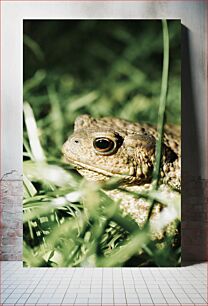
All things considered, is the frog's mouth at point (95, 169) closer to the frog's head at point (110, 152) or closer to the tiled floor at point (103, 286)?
the frog's head at point (110, 152)

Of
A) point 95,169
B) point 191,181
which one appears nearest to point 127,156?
point 95,169

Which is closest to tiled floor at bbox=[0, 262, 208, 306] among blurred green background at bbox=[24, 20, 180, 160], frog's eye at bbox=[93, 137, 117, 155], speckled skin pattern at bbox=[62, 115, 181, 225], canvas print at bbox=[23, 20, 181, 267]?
canvas print at bbox=[23, 20, 181, 267]

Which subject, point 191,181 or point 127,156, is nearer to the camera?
point 127,156

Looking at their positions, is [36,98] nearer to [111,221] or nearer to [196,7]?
[111,221]

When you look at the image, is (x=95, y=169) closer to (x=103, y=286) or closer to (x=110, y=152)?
(x=110, y=152)

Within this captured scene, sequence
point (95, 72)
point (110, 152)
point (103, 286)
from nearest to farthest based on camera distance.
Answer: point (103, 286)
point (110, 152)
point (95, 72)

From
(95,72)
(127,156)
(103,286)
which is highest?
(95,72)

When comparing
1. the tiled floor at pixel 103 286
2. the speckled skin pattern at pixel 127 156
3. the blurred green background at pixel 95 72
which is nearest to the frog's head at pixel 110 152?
the speckled skin pattern at pixel 127 156
